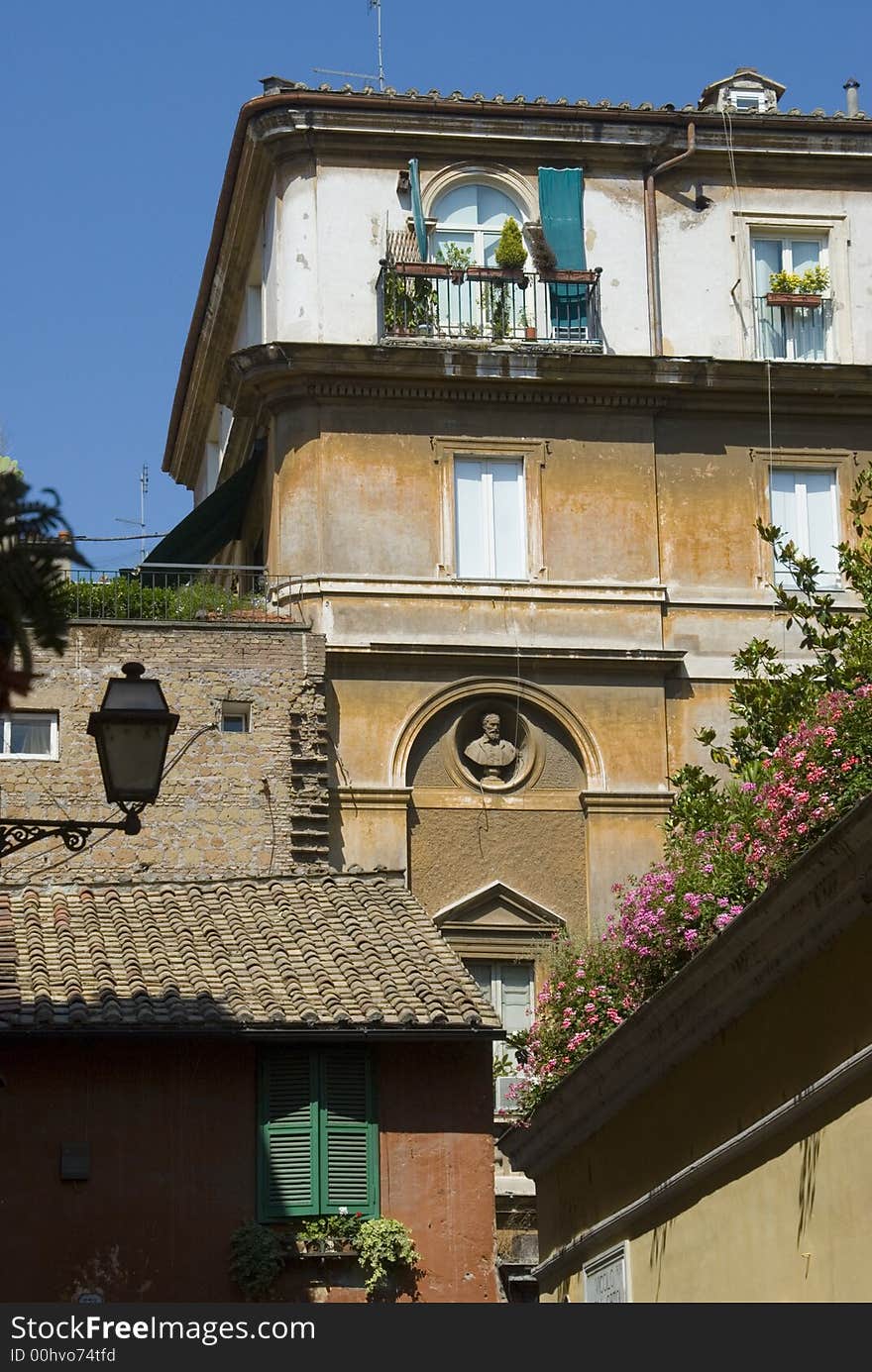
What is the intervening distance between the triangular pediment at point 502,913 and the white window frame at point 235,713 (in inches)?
128

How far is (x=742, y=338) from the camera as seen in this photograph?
35812 mm

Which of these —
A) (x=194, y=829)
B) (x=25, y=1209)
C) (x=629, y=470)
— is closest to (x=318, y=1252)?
(x=25, y=1209)

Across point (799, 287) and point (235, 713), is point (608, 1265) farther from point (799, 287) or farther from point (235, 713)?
point (799, 287)

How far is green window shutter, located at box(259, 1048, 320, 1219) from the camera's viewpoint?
22.0 metres

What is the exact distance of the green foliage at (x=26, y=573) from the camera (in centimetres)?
1070

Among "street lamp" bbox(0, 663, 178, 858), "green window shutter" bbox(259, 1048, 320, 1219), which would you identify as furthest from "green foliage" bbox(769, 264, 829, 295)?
"street lamp" bbox(0, 663, 178, 858)

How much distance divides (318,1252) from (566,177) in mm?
17641

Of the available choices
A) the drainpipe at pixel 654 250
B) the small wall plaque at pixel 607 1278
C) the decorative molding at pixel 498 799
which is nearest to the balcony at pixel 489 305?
the drainpipe at pixel 654 250

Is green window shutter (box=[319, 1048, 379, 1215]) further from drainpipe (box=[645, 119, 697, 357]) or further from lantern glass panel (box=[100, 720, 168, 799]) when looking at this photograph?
drainpipe (box=[645, 119, 697, 357])

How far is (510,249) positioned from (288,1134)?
15799mm

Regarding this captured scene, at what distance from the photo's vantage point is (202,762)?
3281 cm

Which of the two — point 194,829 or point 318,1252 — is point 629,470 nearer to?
point 194,829

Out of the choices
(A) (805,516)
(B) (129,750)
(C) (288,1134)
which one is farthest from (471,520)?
(B) (129,750)
